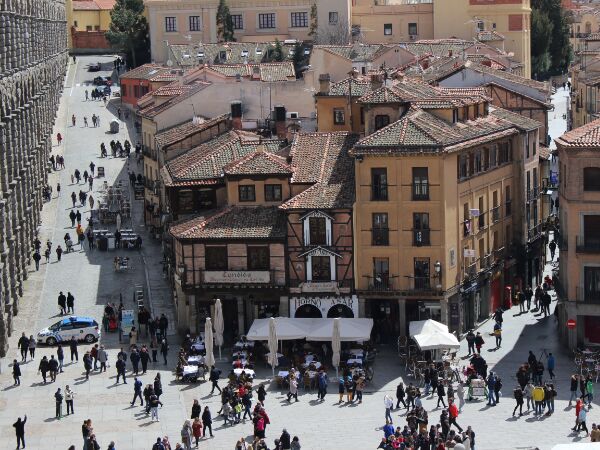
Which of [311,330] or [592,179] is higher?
[592,179]

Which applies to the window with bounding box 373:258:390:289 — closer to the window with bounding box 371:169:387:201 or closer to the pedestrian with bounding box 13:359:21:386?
the window with bounding box 371:169:387:201

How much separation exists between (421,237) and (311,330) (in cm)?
727

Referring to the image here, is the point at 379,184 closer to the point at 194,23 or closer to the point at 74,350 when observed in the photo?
the point at 74,350

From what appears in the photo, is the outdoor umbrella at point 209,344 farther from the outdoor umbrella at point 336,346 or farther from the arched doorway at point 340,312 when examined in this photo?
the arched doorway at point 340,312

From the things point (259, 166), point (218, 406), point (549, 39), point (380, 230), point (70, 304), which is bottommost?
point (218, 406)

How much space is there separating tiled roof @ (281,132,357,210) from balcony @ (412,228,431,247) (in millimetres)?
3456

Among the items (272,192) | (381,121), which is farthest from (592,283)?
(272,192)

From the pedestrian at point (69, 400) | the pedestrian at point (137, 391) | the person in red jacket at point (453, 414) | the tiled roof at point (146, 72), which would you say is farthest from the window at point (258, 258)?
the tiled roof at point (146, 72)

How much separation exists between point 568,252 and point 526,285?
1334 centimetres

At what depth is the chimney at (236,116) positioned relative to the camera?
104 metres

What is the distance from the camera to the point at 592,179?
82562 millimetres

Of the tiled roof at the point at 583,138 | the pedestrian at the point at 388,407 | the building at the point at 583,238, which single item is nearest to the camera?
the pedestrian at the point at 388,407

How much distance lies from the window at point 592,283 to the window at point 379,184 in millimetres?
10191

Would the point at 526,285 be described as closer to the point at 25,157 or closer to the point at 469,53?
the point at 25,157
